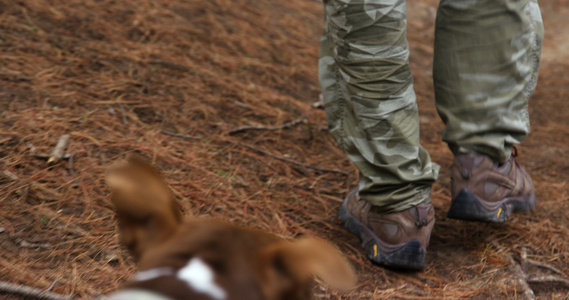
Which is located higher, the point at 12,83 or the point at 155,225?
the point at 155,225

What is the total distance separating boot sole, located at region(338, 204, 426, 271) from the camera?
7.38 ft

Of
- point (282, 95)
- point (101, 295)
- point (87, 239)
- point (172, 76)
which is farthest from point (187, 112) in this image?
point (101, 295)

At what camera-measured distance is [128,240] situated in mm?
1062

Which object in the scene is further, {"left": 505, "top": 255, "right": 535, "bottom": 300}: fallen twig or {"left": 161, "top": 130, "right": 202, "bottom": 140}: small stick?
{"left": 161, "top": 130, "right": 202, "bottom": 140}: small stick

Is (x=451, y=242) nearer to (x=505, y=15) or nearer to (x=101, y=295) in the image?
(x=505, y=15)

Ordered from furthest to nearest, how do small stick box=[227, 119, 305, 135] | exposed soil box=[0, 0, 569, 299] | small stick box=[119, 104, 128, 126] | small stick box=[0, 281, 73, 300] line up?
small stick box=[227, 119, 305, 135], small stick box=[119, 104, 128, 126], exposed soil box=[0, 0, 569, 299], small stick box=[0, 281, 73, 300]

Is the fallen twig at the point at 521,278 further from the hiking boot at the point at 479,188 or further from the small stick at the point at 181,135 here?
the small stick at the point at 181,135

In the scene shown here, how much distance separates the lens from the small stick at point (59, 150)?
243 centimetres

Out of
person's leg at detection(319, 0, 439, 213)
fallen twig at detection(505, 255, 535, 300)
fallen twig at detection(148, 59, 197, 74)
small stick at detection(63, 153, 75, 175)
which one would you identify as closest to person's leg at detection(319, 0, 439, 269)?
person's leg at detection(319, 0, 439, 213)

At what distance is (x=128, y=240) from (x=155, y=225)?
7 centimetres

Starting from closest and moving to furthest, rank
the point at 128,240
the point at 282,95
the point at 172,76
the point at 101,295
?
the point at 128,240
the point at 101,295
the point at 172,76
the point at 282,95

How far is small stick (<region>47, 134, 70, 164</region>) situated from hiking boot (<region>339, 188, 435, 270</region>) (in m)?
1.32

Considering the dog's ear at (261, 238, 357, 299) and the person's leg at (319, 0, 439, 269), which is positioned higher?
the dog's ear at (261, 238, 357, 299)

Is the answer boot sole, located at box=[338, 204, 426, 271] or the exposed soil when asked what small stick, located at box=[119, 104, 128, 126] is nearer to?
the exposed soil
